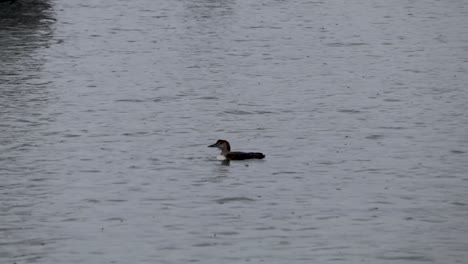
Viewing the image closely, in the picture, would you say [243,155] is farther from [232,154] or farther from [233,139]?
[233,139]

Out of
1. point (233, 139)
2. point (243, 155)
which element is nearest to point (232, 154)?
point (243, 155)

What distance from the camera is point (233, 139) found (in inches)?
1761

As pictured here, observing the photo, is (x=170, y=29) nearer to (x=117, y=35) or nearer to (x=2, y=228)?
(x=117, y=35)

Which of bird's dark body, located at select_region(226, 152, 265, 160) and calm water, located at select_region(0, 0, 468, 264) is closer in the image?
calm water, located at select_region(0, 0, 468, 264)

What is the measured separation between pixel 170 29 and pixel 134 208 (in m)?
39.7

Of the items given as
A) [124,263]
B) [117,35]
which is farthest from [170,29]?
[124,263]

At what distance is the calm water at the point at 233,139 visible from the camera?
32344mm

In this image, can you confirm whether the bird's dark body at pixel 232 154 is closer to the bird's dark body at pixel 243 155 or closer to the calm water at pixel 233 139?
the bird's dark body at pixel 243 155

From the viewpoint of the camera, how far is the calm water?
106 ft

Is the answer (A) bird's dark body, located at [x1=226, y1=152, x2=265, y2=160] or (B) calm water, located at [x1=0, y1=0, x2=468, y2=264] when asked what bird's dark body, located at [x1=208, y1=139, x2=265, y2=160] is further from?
(B) calm water, located at [x1=0, y1=0, x2=468, y2=264]

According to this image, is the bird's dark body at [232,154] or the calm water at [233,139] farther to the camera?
the bird's dark body at [232,154]

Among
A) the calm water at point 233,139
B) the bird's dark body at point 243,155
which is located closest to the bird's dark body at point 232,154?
the bird's dark body at point 243,155

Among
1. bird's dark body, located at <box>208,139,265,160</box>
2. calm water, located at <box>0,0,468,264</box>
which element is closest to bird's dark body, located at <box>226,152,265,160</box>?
bird's dark body, located at <box>208,139,265,160</box>

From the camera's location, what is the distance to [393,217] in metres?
34.3
